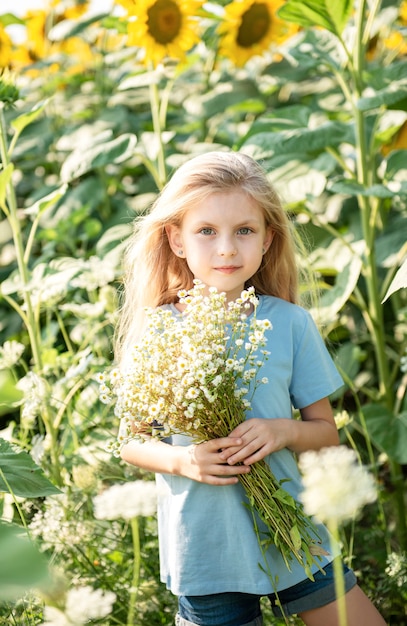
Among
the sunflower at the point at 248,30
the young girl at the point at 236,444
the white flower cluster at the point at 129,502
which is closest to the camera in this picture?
the white flower cluster at the point at 129,502

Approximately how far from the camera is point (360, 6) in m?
1.87

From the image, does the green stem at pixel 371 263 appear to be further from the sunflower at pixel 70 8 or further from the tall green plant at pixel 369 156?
the sunflower at pixel 70 8

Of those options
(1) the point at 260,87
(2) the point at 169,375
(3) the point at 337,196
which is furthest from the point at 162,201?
(1) the point at 260,87

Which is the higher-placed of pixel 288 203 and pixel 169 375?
pixel 288 203

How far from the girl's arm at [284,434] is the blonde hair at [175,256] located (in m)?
0.24

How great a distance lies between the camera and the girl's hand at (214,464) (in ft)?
4.06

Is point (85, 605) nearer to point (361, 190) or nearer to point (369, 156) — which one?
point (361, 190)

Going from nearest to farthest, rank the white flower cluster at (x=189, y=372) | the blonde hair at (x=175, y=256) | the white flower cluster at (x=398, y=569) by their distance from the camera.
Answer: the white flower cluster at (x=189, y=372) < the blonde hair at (x=175, y=256) < the white flower cluster at (x=398, y=569)

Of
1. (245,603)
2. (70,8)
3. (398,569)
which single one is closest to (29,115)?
(245,603)

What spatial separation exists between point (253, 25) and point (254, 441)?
1860 millimetres

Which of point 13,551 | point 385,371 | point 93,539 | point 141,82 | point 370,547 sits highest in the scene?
point 141,82

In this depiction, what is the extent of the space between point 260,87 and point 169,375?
6.24 ft

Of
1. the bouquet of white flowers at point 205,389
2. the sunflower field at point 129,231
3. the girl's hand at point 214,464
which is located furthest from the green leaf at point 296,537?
the sunflower field at point 129,231

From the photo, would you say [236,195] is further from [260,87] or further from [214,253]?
[260,87]
